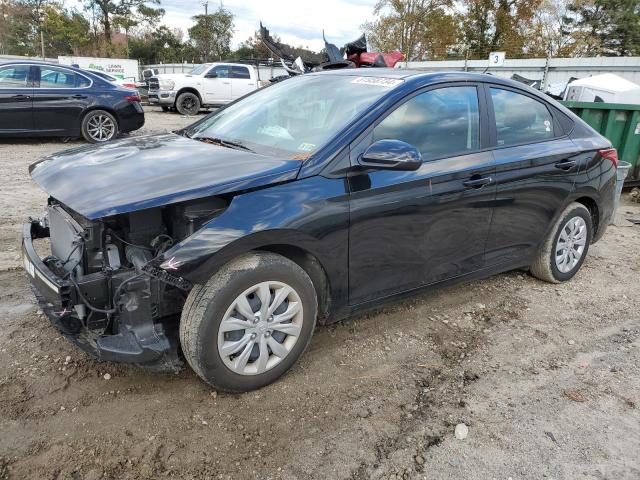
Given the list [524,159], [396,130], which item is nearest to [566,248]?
[524,159]

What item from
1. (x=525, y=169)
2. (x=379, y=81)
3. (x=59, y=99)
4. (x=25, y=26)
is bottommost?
(x=59, y=99)

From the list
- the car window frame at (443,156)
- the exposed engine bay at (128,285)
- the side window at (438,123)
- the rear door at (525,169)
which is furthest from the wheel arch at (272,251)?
the rear door at (525,169)

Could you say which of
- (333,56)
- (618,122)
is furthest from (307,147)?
(333,56)

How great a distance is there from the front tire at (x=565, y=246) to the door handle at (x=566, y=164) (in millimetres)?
369

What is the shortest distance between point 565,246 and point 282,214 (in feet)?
9.51

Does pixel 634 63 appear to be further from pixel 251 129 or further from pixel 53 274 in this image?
pixel 53 274

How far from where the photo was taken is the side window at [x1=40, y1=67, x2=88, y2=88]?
9.63 m

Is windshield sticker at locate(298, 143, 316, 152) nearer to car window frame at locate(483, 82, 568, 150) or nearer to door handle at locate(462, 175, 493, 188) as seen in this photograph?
door handle at locate(462, 175, 493, 188)

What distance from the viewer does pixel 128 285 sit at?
8.14ft

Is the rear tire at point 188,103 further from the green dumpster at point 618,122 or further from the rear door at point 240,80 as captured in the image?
the green dumpster at point 618,122

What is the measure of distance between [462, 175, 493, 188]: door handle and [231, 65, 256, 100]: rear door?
51.6 ft

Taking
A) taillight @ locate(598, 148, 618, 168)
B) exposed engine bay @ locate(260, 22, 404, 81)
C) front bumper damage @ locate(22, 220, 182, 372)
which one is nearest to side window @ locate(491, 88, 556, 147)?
taillight @ locate(598, 148, 618, 168)

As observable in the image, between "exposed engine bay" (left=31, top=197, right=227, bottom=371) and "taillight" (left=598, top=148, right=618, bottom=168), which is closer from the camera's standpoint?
"exposed engine bay" (left=31, top=197, right=227, bottom=371)

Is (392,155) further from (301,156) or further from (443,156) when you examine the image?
(443,156)
